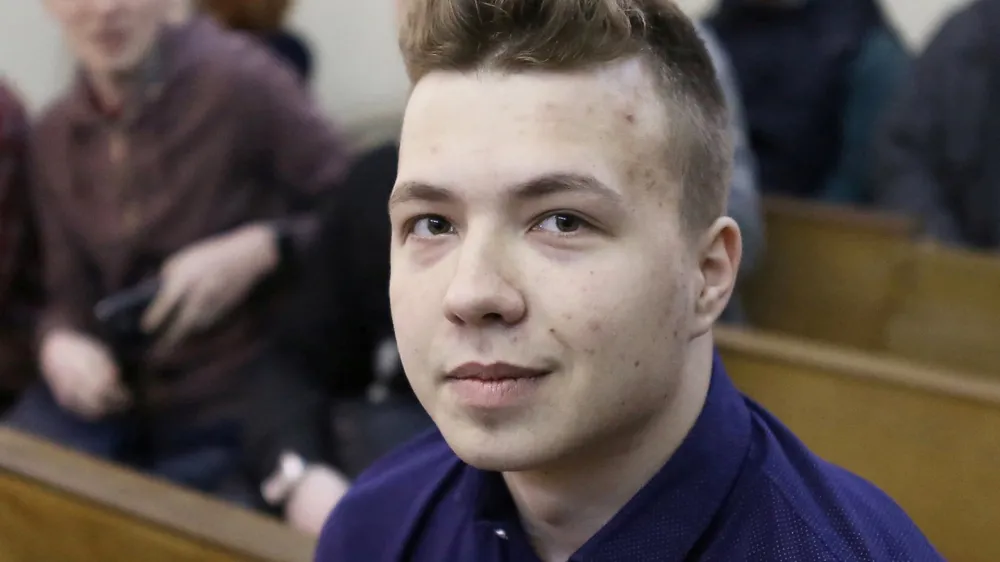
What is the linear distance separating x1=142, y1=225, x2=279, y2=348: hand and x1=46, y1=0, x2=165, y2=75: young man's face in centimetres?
29

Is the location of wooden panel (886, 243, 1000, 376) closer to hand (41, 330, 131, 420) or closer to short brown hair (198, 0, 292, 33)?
hand (41, 330, 131, 420)

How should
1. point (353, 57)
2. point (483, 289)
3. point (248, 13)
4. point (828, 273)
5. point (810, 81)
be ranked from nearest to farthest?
1. point (483, 289)
2. point (828, 273)
3. point (810, 81)
4. point (248, 13)
5. point (353, 57)

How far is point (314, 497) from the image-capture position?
1.25 meters

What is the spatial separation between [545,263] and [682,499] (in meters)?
0.17

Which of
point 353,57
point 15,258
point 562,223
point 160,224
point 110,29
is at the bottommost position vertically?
point 353,57

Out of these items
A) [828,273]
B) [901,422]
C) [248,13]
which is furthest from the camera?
[248,13]

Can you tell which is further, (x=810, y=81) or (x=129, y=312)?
(x=810, y=81)

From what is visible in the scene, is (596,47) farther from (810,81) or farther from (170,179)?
(810,81)

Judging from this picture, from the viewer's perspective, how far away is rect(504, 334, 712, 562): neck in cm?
60

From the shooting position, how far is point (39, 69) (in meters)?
2.09

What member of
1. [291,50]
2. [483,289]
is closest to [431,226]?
[483,289]

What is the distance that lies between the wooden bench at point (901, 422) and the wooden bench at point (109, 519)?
→ 2.07 feet

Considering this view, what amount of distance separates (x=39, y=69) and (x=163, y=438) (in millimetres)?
1020

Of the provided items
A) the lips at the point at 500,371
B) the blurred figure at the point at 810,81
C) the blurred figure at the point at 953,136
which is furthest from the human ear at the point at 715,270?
the blurred figure at the point at 810,81
